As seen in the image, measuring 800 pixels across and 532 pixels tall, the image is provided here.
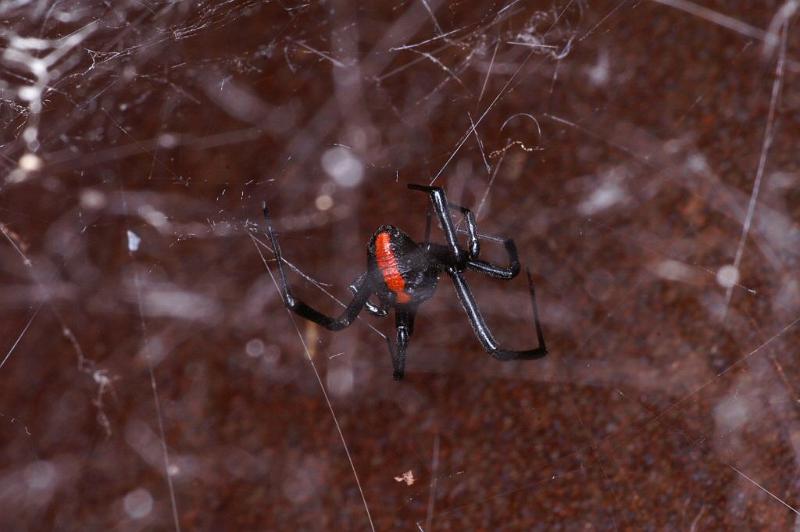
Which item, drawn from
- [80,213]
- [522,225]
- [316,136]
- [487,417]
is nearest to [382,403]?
[487,417]

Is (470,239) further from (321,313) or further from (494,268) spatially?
(321,313)

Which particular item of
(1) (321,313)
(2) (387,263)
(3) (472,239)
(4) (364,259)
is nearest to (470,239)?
(3) (472,239)

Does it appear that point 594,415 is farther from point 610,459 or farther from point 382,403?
point 382,403

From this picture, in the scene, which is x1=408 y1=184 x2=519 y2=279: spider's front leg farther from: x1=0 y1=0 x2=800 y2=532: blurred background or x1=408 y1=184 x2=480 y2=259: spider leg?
x1=0 y1=0 x2=800 y2=532: blurred background

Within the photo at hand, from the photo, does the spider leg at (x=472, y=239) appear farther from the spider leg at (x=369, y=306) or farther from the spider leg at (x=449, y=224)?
the spider leg at (x=369, y=306)

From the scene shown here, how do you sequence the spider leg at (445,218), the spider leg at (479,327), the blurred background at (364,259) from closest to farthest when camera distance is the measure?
the spider leg at (445,218), the spider leg at (479,327), the blurred background at (364,259)

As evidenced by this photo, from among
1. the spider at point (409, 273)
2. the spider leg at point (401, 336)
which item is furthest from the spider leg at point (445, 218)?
the spider leg at point (401, 336)

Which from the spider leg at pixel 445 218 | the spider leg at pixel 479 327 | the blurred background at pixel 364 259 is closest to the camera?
the spider leg at pixel 445 218
